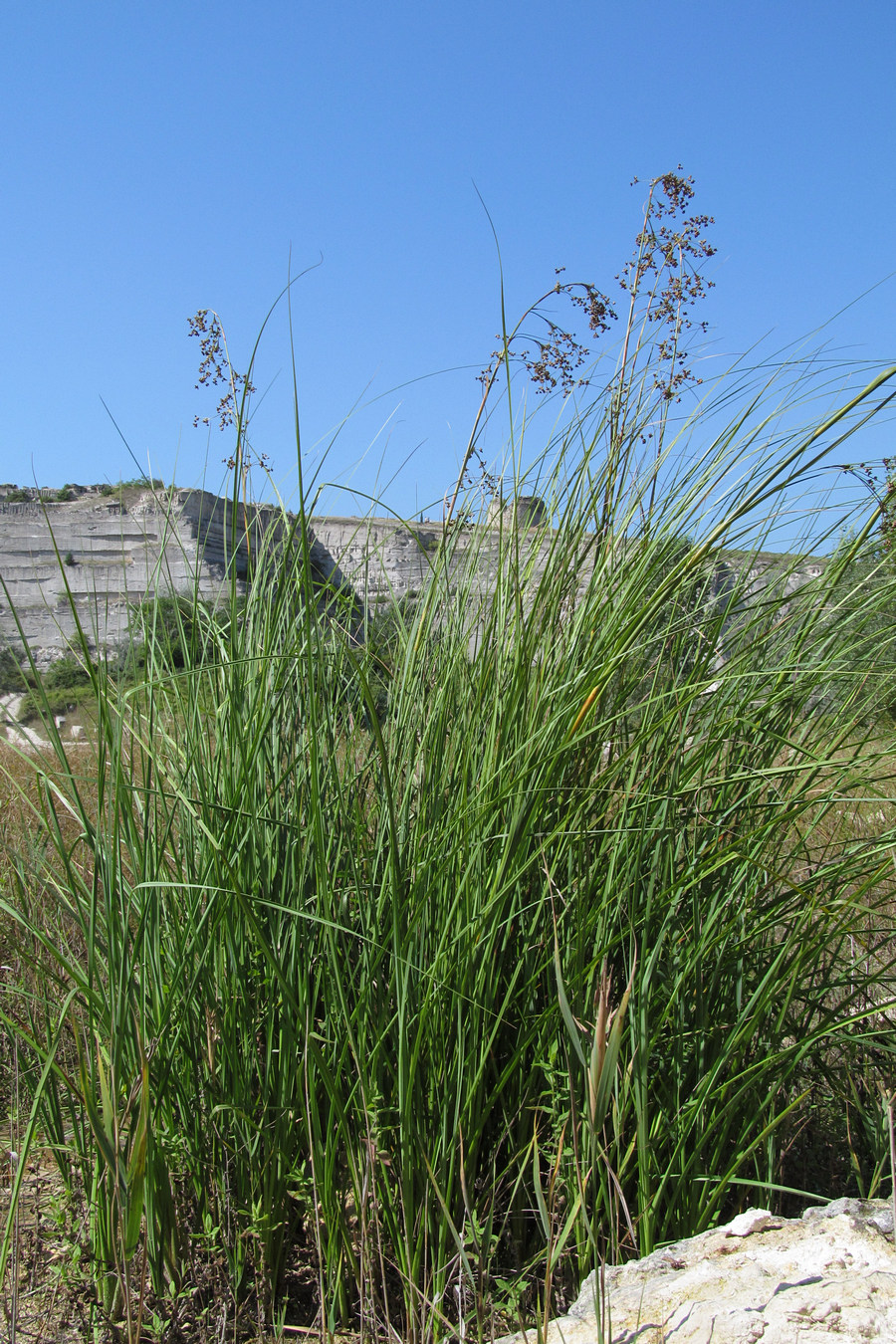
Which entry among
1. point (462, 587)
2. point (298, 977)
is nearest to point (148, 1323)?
point (298, 977)

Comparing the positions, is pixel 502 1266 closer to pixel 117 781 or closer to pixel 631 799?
pixel 631 799

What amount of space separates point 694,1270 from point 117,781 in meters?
0.72

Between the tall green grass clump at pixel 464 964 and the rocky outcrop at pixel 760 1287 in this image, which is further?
the tall green grass clump at pixel 464 964

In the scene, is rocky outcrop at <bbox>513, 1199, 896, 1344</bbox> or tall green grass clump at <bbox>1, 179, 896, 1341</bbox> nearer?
rocky outcrop at <bbox>513, 1199, 896, 1344</bbox>

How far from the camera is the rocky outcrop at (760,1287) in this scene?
693mm

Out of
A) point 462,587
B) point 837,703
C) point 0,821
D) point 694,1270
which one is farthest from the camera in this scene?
point 0,821

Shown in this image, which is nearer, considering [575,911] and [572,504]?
[575,911]

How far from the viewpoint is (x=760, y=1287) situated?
2.46 feet

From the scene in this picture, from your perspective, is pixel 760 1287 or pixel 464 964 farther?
pixel 464 964

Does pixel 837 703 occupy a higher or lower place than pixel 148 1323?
higher

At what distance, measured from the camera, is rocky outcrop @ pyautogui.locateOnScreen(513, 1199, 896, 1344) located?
0.69 m

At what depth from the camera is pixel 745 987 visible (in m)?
1.12

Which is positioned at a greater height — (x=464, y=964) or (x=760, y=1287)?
(x=464, y=964)

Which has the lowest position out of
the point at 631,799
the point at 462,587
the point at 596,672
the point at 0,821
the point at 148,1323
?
the point at 148,1323
